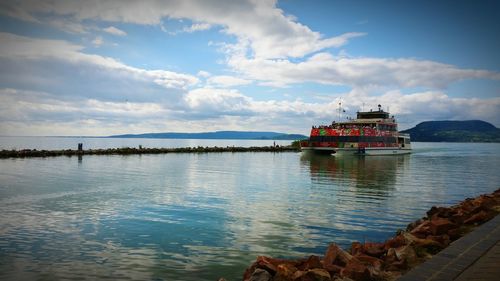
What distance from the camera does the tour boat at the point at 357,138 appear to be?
6750 cm

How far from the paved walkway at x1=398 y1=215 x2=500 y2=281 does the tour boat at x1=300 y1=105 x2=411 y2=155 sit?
193 ft

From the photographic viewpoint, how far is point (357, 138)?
67.6 meters

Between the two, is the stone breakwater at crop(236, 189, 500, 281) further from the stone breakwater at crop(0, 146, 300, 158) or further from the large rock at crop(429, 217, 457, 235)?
the stone breakwater at crop(0, 146, 300, 158)

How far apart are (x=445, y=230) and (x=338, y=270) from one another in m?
4.88

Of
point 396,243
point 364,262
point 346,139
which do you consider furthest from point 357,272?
point 346,139

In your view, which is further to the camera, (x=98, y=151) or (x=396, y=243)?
(x=98, y=151)

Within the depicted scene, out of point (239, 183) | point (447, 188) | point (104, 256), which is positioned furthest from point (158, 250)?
point (447, 188)

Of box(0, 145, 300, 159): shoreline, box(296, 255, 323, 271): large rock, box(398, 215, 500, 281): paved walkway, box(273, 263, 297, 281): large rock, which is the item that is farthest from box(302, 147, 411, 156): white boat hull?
box(273, 263, 297, 281): large rock

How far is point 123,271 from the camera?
941 cm

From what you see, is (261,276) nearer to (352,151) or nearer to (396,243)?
(396,243)

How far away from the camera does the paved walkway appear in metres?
6.13

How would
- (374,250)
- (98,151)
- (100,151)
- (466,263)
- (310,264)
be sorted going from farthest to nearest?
(100,151), (98,151), (374,250), (310,264), (466,263)

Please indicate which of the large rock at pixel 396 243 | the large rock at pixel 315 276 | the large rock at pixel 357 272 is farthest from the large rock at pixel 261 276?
the large rock at pixel 396 243

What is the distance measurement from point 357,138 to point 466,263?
6267cm
